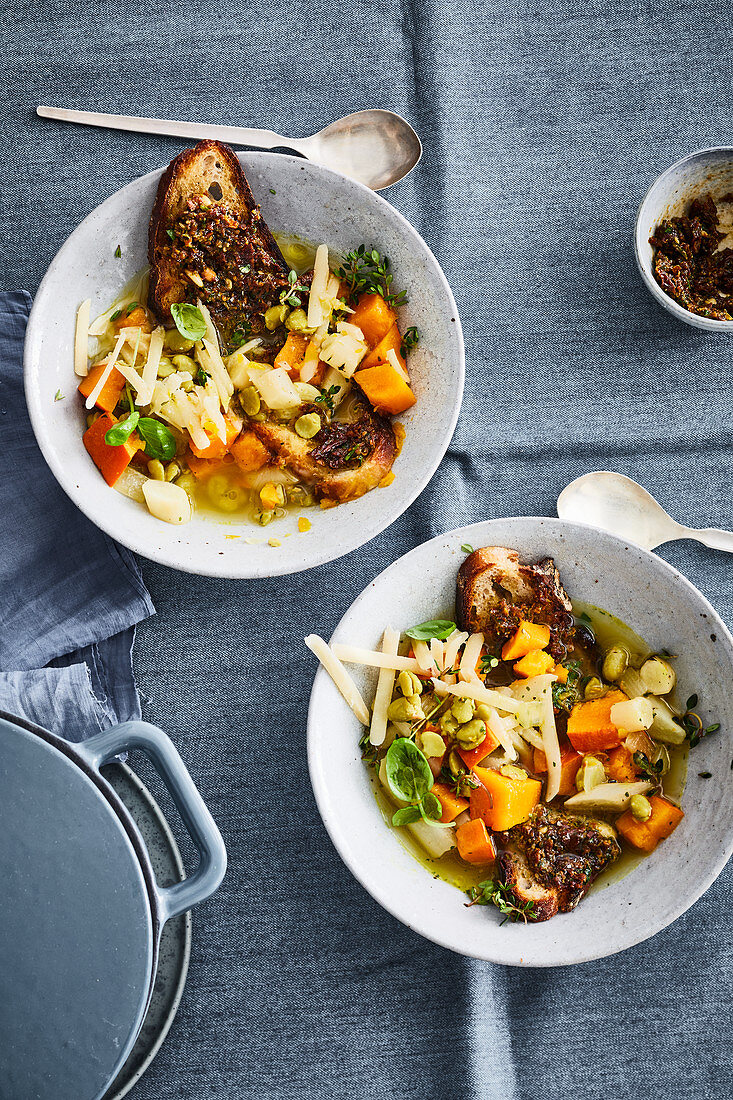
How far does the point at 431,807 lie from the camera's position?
5.71ft

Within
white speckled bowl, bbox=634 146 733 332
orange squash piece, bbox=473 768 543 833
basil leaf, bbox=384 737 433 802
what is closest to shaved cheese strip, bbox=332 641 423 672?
basil leaf, bbox=384 737 433 802

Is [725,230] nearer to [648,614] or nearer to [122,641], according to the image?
[648,614]

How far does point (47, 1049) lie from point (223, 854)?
40 centimetres

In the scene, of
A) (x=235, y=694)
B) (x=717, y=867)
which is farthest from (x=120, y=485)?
(x=717, y=867)

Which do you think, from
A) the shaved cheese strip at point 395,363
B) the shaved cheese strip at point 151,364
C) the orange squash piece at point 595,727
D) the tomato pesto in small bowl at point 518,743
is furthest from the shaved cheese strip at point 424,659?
the shaved cheese strip at point 151,364

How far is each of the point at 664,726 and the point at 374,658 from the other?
2.09ft

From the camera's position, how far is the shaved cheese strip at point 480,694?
1742mm

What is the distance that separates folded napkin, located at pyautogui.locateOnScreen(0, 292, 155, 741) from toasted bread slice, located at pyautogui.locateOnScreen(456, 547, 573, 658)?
28.6 inches

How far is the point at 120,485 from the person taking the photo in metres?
1.84

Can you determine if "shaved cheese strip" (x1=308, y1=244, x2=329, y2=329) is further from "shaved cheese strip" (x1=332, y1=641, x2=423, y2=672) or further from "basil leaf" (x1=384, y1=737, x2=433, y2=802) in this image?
"basil leaf" (x1=384, y1=737, x2=433, y2=802)

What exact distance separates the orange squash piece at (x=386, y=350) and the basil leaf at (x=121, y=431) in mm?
510

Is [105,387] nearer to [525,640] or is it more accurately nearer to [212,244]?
[212,244]

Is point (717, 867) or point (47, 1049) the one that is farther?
point (717, 867)

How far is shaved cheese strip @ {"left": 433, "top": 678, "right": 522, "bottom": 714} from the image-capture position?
68.6 inches
